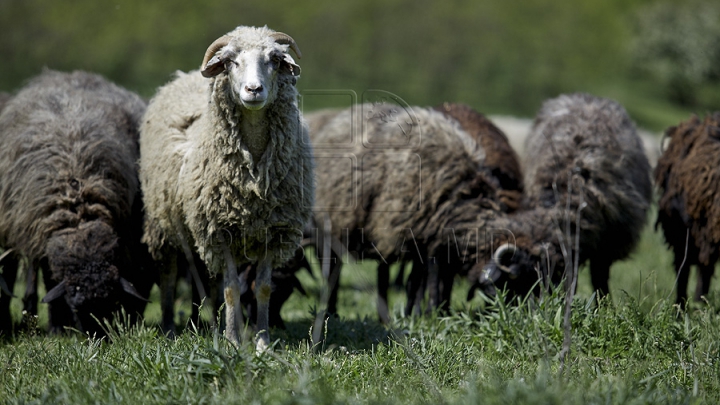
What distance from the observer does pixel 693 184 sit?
6.30 metres

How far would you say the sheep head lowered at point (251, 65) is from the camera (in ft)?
13.9

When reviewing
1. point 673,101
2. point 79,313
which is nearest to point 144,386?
point 79,313

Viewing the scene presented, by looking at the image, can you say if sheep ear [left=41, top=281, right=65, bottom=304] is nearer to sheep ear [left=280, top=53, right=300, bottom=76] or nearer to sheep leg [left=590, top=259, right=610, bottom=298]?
sheep ear [left=280, top=53, right=300, bottom=76]

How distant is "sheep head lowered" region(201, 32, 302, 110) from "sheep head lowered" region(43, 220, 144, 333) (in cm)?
172

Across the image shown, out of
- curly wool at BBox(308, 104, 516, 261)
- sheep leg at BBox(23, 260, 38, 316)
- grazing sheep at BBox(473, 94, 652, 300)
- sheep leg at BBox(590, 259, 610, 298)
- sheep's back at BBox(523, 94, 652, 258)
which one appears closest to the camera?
sheep leg at BBox(23, 260, 38, 316)

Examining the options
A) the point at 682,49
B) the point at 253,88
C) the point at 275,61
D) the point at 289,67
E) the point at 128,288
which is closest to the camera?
the point at 253,88

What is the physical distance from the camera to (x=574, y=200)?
Answer: 21.3 ft

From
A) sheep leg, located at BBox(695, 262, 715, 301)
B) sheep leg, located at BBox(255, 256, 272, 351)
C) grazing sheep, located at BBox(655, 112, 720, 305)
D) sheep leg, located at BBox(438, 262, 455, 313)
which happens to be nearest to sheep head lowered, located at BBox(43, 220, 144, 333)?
sheep leg, located at BBox(255, 256, 272, 351)

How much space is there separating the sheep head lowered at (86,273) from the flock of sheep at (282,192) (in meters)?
0.01

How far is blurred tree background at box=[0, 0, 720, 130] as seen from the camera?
30.3m

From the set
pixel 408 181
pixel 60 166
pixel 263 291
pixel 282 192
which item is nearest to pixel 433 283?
pixel 408 181

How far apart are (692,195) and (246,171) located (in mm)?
4188

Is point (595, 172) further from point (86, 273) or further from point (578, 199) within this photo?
point (86, 273)

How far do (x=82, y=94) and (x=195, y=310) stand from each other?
2.32 metres
